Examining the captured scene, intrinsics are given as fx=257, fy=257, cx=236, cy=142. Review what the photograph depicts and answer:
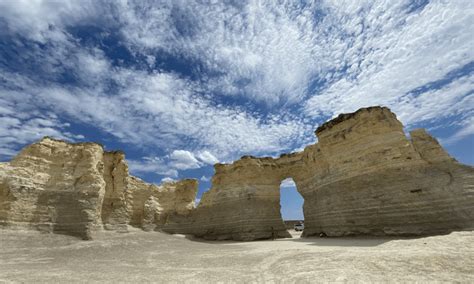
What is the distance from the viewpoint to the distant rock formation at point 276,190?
42.4 feet

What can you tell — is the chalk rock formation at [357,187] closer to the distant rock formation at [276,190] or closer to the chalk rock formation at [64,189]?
the distant rock formation at [276,190]

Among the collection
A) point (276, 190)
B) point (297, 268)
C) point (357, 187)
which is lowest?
point (297, 268)

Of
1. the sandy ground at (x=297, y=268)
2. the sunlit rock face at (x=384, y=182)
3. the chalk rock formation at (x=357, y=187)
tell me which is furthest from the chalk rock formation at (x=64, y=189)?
the sunlit rock face at (x=384, y=182)

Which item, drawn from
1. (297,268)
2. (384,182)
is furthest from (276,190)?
(297,268)

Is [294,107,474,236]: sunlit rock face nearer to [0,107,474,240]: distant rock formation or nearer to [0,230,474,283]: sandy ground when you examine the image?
[0,107,474,240]: distant rock formation

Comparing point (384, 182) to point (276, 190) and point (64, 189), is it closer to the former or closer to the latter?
point (276, 190)

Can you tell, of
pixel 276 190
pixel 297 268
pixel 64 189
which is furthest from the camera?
pixel 276 190

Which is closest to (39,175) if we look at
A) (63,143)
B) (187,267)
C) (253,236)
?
(63,143)

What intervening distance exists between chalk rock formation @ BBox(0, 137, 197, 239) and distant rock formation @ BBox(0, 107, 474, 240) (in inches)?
2.5

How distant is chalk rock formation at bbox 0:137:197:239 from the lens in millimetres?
15859

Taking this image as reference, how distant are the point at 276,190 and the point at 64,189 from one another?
17.4 meters

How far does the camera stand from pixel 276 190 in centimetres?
2489

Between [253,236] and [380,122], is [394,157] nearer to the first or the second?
[380,122]

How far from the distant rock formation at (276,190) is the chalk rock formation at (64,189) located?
0.20 ft
